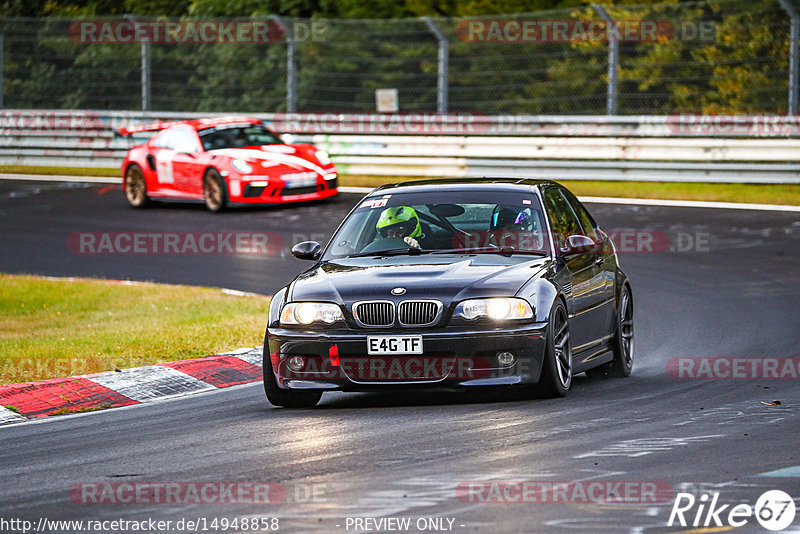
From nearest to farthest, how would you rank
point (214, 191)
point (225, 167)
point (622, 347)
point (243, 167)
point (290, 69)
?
1. point (622, 347)
2. point (243, 167)
3. point (225, 167)
4. point (214, 191)
5. point (290, 69)

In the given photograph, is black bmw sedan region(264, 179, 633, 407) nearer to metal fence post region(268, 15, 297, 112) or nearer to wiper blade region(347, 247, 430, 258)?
wiper blade region(347, 247, 430, 258)

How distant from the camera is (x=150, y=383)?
34.3 ft

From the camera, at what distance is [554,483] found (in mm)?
6684

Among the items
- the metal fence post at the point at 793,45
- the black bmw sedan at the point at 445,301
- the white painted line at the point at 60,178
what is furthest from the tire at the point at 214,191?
the black bmw sedan at the point at 445,301

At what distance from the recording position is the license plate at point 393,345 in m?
8.80

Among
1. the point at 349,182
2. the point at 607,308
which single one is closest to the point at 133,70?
the point at 349,182

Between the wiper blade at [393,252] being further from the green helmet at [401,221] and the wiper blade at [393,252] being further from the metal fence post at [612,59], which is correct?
the metal fence post at [612,59]

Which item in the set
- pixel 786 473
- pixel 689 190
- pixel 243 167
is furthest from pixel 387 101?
pixel 786 473

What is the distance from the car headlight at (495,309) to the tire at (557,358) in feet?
0.64

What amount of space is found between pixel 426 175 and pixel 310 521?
19.0m

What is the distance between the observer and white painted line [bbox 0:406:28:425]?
366 inches

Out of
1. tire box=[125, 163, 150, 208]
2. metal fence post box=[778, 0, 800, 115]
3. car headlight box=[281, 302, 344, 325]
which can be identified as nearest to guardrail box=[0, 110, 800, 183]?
metal fence post box=[778, 0, 800, 115]

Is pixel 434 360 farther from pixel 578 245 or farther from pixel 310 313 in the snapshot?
pixel 578 245

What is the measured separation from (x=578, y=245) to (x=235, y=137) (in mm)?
14452
